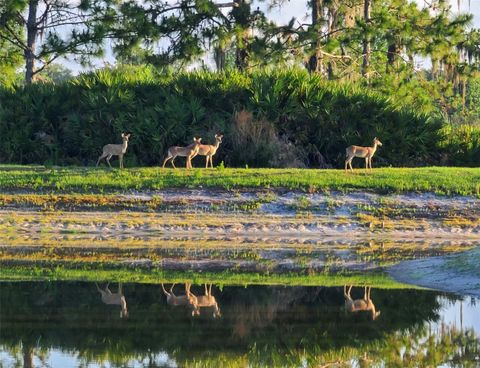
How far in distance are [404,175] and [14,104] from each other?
474 inches

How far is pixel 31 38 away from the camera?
3806 cm

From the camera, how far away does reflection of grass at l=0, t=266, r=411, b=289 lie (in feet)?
47.8

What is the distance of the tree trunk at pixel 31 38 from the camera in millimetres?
37875

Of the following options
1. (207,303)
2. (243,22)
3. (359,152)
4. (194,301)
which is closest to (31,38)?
(243,22)

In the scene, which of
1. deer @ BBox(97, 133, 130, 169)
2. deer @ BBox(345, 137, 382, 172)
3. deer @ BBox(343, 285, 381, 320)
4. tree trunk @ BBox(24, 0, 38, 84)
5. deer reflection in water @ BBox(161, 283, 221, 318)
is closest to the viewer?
deer reflection in water @ BBox(161, 283, 221, 318)

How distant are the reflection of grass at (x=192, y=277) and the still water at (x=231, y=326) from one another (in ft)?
1.69

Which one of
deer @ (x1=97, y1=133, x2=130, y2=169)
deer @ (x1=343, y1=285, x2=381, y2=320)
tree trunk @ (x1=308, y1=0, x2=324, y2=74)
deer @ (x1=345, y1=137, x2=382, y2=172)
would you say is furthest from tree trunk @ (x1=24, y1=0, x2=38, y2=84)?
deer @ (x1=343, y1=285, x2=381, y2=320)

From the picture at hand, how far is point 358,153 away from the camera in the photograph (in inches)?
1077

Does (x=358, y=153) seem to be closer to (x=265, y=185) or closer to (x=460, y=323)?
(x=265, y=185)

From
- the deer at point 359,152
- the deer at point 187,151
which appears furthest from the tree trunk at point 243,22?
the deer at point 187,151

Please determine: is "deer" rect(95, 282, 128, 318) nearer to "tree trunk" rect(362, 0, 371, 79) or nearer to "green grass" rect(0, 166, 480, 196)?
"green grass" rect(0, 166, 480, 196)

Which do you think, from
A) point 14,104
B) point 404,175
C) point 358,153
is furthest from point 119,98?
point 404,175

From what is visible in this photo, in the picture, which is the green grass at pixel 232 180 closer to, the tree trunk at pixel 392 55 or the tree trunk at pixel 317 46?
the tree trunk at pixel 317 46

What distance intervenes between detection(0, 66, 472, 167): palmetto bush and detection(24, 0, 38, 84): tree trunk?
6343 mm
